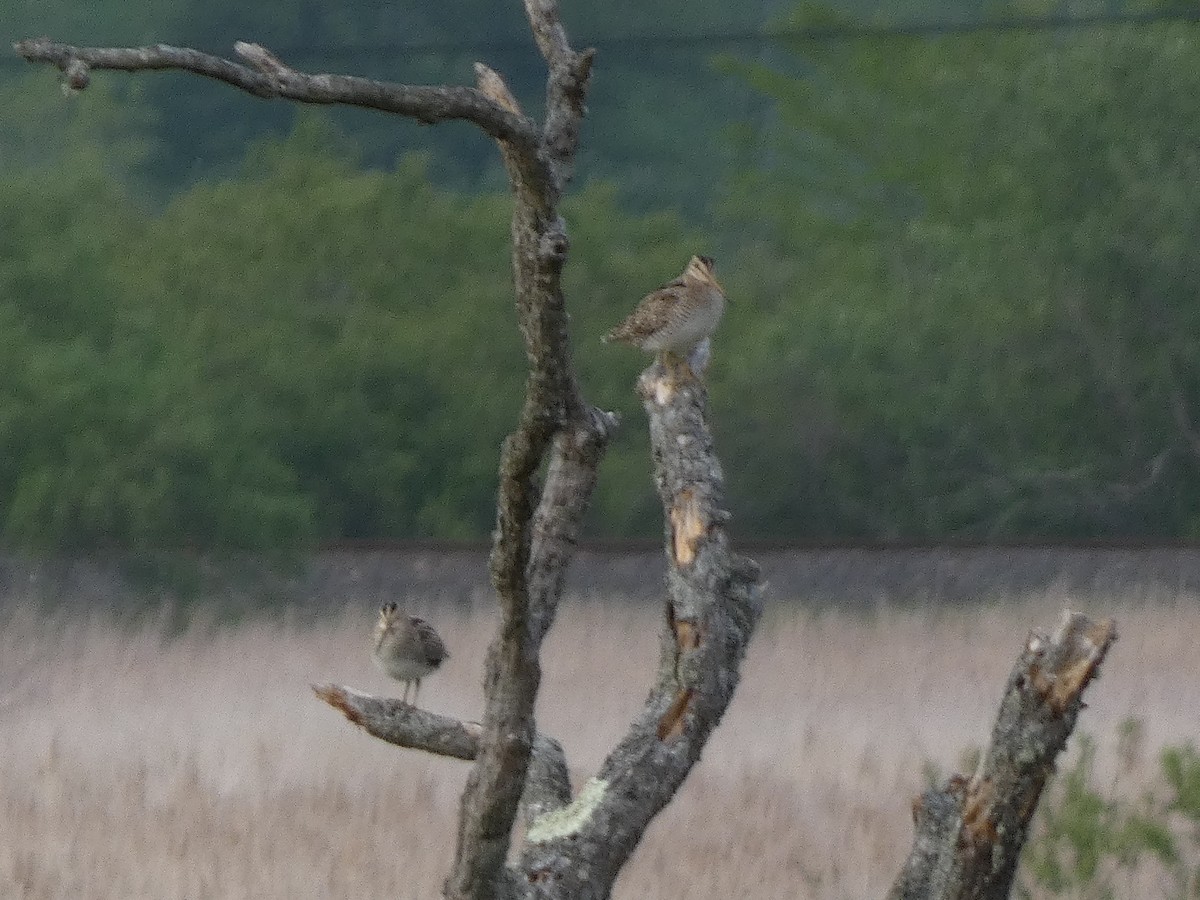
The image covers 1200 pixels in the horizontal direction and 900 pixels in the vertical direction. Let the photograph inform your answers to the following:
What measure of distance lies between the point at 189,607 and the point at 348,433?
8.12 feet

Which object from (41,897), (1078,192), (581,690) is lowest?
(41,897)

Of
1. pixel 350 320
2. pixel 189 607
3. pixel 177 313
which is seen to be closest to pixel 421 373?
pixel 350 320

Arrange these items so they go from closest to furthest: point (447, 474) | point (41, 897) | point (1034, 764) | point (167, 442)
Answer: point (1034, 764), point (41, 897), point (167, 442), point (447, 474)

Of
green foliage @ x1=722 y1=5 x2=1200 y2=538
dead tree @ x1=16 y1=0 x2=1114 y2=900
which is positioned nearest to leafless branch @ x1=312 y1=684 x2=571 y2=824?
dead tree @ x1=16 y1=0 x2=1114 y2=900

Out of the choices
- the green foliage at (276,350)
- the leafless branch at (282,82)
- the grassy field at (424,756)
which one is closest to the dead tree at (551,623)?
the leafless branch at (282,82)

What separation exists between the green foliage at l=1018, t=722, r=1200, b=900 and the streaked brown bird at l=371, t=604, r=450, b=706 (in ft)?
7.58

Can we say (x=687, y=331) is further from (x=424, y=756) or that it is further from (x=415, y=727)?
(x=424, y=756)

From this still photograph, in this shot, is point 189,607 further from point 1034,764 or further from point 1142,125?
point 1034,764

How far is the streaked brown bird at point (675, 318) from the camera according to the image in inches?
245

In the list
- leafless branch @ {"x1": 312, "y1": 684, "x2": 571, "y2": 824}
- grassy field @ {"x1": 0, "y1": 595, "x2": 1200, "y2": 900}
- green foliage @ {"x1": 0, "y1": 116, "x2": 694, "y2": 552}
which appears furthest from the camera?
green foliage @ {"x1": 0, "y1": 116, "x2": 694, "y2": 552}

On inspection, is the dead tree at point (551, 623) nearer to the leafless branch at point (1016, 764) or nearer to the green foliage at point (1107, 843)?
the leafless branch at point (1016, 764)

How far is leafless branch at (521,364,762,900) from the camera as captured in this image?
3910 mm

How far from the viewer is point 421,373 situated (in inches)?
595

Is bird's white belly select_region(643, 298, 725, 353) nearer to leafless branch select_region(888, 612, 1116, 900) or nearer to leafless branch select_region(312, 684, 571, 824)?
leafless branch select_region(312, 684, 571, 824)
